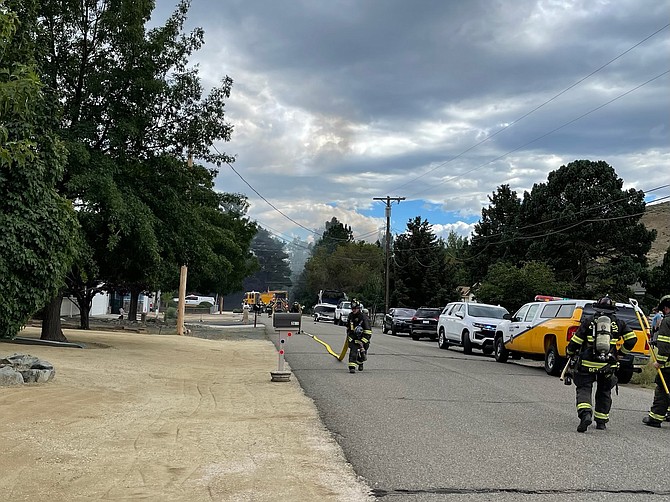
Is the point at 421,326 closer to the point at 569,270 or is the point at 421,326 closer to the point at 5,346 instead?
the point at 569,270

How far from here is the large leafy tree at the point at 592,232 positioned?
46438mm

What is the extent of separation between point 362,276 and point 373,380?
251 ft

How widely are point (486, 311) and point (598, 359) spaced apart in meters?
16.1

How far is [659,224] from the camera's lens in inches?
4496

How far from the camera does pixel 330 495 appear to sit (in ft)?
20.4

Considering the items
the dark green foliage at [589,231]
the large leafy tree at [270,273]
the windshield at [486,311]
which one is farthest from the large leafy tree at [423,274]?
the large leafy tree at [270,273]

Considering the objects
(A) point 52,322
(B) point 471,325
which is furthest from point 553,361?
(A) point 52,322

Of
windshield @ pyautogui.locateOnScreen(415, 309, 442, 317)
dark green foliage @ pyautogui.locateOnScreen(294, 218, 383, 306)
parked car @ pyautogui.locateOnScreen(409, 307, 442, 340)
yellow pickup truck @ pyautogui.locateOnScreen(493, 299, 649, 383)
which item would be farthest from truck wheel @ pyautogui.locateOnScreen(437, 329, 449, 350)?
dark green foliage @ pyautogui.locateOnScreen(294, 218, 383, 306)

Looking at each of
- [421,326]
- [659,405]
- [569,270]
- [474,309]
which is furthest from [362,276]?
[659,405]

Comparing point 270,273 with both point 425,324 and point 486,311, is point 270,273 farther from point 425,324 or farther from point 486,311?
→ point 486,311

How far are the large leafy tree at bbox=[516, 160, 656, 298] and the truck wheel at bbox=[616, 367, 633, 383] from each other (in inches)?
1162

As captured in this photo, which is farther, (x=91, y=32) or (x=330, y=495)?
(x=91, y=32)

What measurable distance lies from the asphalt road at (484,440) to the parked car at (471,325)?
852 centimetres

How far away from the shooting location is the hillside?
334 ft
